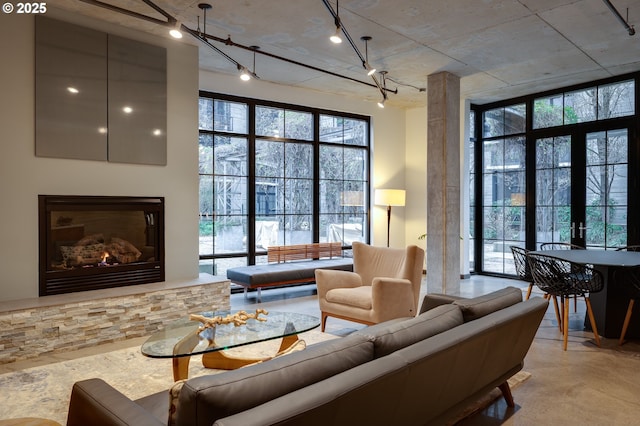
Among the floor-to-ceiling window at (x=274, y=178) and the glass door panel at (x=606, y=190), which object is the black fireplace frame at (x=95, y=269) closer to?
the floor-to-ceiling window at (x=274, y=178)

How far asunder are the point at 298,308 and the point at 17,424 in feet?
13.0

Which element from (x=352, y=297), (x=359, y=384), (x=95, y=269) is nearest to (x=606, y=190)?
(x=352, y=297)

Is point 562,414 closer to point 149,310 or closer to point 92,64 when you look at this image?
point 149,310

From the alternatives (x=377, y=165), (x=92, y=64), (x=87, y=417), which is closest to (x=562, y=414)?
(x=87, y=417)

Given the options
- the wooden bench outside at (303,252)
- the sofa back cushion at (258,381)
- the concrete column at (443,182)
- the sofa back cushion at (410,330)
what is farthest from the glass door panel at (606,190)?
the sofa back cushion at (258,381)

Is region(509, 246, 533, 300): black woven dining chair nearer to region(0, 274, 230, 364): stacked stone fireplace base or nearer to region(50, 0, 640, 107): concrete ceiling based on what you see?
region(50, 0, 640, 107): concrete ceiling

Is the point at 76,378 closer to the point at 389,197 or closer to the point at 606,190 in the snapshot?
the point at 389,197

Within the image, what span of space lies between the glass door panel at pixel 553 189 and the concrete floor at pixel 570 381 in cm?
232

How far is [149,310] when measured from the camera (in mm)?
4469

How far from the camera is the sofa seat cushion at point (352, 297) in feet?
13.7

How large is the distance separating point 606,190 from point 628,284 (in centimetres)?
290

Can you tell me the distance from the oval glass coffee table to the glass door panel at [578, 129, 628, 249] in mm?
5287

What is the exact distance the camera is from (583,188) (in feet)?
22.7

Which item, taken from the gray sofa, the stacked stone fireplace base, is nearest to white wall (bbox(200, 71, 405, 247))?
the stacked stone fireplace base
